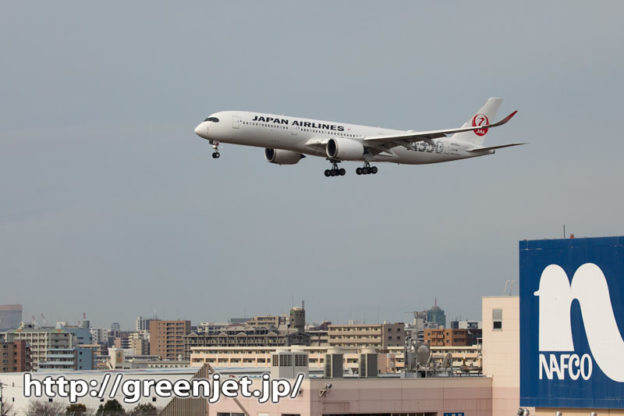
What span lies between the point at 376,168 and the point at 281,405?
1633 inches

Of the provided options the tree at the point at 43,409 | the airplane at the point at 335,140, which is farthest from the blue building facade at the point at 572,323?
the tree at the point at 43,409

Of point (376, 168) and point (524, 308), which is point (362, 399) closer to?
point (524, 308)

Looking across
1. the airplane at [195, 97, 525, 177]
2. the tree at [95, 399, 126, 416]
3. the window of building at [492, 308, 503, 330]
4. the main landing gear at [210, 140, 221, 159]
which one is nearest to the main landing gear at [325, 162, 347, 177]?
the airplane at [195, 97, 525, 177]

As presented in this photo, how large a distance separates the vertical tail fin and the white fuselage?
6.76 metres

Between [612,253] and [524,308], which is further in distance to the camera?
[524,308]

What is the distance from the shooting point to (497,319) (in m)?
64.3

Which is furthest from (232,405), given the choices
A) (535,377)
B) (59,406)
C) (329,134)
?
(59,406)

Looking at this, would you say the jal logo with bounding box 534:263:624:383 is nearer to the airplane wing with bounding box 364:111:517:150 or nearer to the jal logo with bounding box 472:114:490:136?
the airplane wing with bounding box 364:111:517:150

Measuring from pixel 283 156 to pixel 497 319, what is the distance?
39.4 m

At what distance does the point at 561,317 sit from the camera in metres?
57.4

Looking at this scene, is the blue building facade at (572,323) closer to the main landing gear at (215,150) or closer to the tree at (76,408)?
the main landing gear at (215,150)

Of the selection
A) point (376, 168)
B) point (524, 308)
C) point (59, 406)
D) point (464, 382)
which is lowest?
point (59, 406)

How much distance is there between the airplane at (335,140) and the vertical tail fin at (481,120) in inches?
4.7

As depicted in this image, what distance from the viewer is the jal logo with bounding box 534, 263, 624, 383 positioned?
5531 cm
